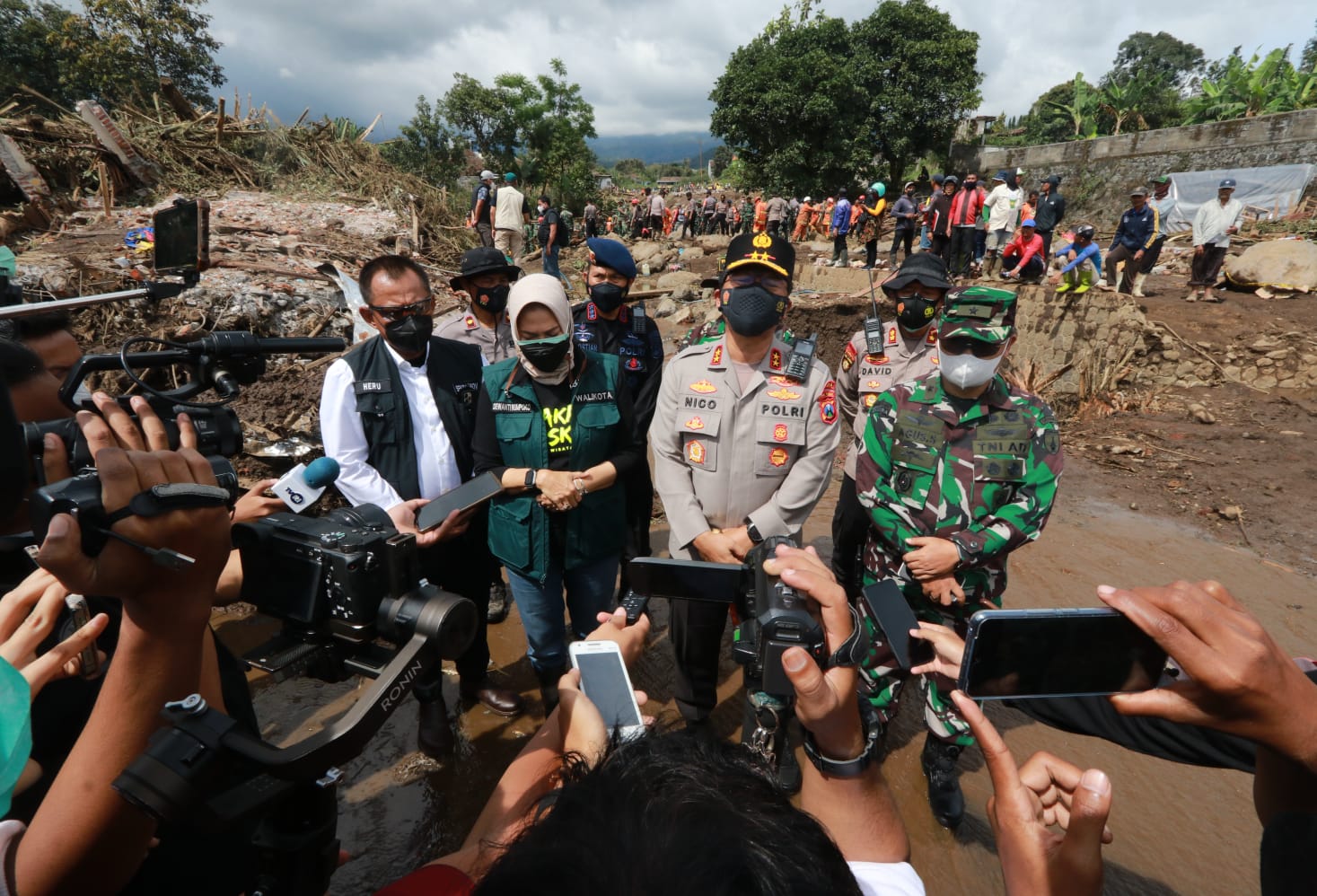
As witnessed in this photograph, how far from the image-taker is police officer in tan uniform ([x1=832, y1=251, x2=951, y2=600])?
135 inches

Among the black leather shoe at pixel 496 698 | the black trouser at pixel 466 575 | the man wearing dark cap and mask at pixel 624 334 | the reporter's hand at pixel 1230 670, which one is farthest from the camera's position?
the man wearing dark cap and mask at pixel 624 334

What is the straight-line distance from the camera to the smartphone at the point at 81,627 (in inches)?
46.2

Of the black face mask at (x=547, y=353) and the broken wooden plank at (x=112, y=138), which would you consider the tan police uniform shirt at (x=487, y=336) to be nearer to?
the black face mask at (x=547, y=353)

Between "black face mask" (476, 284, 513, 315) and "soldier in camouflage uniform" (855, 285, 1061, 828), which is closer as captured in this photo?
"soldier in camouflage uniform" (855, 285, 1061, 828)

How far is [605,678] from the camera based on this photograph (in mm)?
1255

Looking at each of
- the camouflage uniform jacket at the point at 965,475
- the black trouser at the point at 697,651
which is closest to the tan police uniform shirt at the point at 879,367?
the camouflage uniform jacket at the point at 965,475

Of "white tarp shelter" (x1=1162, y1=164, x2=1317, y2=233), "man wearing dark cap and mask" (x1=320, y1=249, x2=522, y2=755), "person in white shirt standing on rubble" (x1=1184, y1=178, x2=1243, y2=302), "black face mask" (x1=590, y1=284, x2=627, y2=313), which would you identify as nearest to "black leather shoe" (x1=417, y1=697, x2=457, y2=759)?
"man wearing dark cap and mask" (x1=320, y1=249, x2=522, y2=755)

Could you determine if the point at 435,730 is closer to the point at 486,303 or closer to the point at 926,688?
the point at 926,688

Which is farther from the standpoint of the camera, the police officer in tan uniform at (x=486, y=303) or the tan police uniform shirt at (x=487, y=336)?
the tan police uniform shirt at (x=487, y=336)

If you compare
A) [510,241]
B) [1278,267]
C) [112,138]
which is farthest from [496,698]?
[1278,267]

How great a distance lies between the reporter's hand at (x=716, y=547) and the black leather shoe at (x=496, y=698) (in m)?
1.29

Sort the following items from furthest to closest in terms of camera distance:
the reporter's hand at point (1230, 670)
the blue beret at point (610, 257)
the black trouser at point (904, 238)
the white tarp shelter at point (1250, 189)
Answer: the white tarp shelter at point (1250, 189)
the black trouser at point (904, 238)
the blue beret at point (610, 257)
the reporter's hand at point (1230, 670)

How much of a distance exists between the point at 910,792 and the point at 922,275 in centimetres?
270

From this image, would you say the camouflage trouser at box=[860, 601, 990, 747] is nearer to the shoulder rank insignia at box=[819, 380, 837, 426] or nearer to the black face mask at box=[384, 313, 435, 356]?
the shoulder rank insignia at box=[819, 380, 837, 426]
